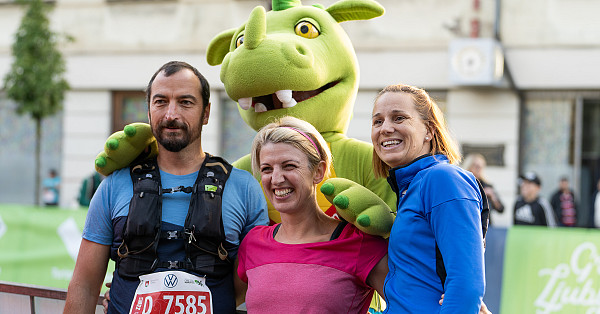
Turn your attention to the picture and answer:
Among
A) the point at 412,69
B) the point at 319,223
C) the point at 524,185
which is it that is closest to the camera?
the point at 319,223

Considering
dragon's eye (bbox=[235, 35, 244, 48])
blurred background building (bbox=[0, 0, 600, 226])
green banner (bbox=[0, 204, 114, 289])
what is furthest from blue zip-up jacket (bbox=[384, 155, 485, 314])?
blurred background building (bbox=[0, 0, 600, 226])

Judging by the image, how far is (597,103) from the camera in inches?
501

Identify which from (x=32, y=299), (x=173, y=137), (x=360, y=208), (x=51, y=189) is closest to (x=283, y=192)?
(x=360, y=208)

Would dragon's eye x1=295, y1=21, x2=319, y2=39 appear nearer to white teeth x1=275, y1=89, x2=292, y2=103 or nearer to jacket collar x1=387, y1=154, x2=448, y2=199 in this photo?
white teeth x1=275, y1=89, x2=292, y2=103

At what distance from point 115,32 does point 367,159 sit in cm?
1167

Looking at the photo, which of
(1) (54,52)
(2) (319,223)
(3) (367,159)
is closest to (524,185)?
(3) (367,159)

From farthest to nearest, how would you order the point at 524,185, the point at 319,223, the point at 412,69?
the point at 412,69 → the point at 524,185 → the point at 319,223

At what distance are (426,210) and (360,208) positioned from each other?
41 cm

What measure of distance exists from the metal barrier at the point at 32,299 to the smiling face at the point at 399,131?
5.06 feet

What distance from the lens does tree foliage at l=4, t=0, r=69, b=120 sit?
1330 cm

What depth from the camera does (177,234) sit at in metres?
3.23

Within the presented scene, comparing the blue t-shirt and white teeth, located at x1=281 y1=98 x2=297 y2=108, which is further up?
white teeth, located at x1=281 y1=98 x2=297 y2=108

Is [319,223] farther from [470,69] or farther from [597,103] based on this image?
[597,103]

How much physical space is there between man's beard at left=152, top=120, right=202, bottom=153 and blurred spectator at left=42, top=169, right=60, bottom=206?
37.9 feet
